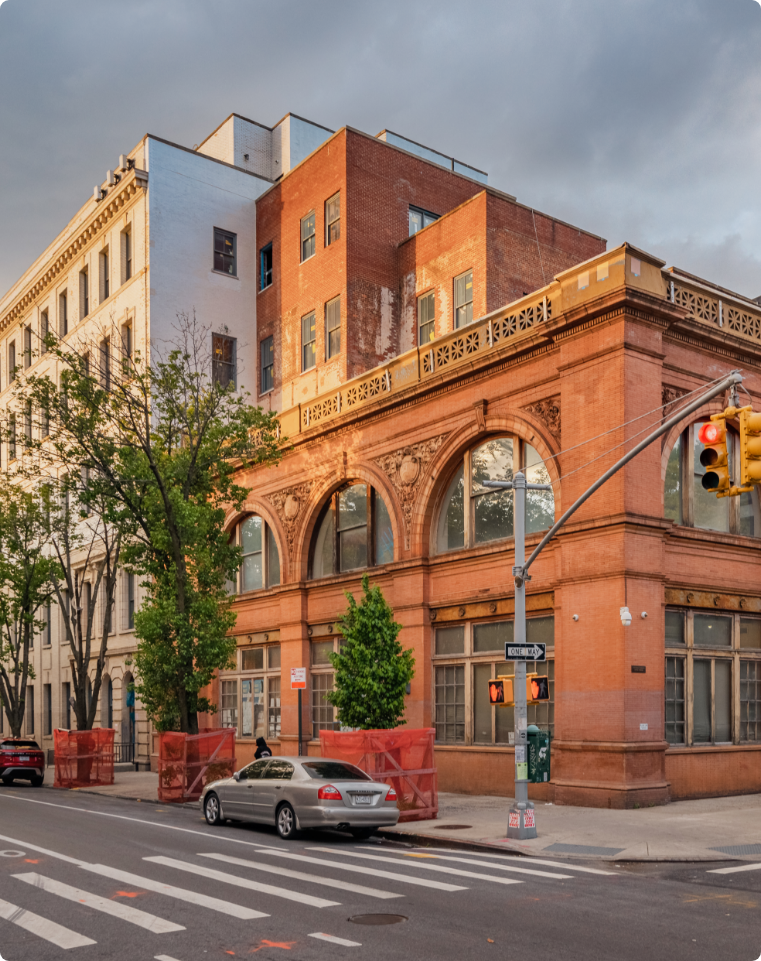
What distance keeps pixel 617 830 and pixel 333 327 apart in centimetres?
2280

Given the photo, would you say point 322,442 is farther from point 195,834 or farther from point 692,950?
point 692,950

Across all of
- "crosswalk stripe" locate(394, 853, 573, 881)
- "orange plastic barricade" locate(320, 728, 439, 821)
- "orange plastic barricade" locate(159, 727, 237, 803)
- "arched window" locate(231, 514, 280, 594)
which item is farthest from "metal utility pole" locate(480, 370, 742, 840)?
"arched window" locate(231, 514, 280, 594)

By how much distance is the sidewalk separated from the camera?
15.1 m

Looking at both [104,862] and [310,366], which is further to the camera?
[310,366]

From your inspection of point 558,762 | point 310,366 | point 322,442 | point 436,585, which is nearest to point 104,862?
point 558,762

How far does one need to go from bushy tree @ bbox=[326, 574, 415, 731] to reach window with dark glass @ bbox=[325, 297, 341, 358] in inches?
595

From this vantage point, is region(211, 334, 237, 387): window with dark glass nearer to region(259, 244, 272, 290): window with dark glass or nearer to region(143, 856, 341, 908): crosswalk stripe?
region(259, 244, 272, 290): window with dark glass

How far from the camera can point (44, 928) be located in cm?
998

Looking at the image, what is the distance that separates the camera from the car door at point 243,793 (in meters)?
18.5

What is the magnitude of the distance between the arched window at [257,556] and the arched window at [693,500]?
1481 centimetres

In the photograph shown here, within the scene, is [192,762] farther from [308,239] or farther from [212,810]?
[308,239]

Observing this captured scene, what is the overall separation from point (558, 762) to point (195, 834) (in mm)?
7804

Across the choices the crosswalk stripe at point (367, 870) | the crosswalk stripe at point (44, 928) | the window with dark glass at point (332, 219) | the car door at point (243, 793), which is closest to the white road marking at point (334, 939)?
the crosswalk stripe at point (44, 928)

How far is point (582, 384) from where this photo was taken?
22.3 m
